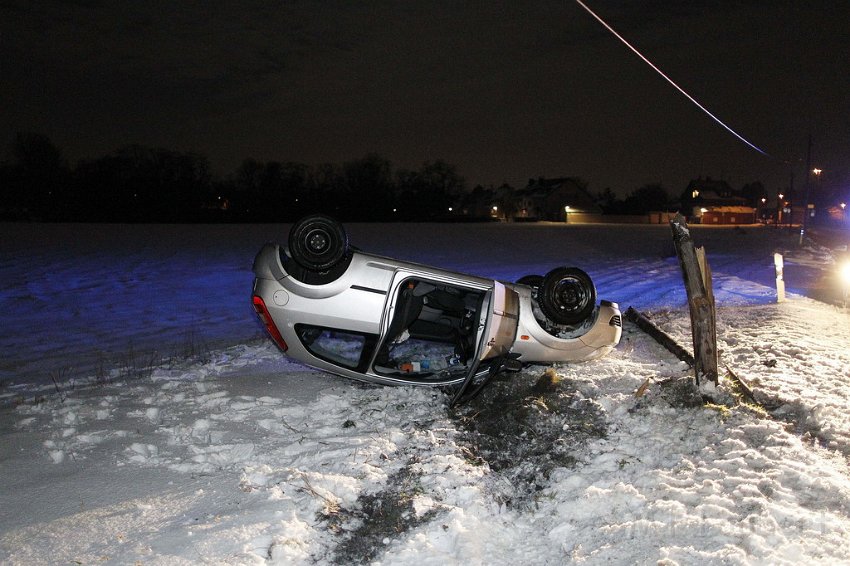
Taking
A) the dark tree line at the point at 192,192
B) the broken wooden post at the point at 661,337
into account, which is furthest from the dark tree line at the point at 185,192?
the broken wooden post at the point at 661,337

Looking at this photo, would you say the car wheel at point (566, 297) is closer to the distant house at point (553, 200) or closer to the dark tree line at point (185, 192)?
the dark tree line at point (185, 192)

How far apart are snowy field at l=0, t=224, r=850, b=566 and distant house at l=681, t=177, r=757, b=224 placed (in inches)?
3835

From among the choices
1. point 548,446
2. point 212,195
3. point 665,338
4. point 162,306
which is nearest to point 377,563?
point 548,446

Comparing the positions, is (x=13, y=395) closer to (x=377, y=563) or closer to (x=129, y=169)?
(x=377, y=563)

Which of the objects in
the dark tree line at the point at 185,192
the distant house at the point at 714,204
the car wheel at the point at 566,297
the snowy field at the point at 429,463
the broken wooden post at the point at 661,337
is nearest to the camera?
the snowy field at the point at 429,463

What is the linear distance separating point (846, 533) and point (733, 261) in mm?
20975

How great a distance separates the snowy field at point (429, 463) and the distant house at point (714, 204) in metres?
97.4

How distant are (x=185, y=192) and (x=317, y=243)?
231 feet

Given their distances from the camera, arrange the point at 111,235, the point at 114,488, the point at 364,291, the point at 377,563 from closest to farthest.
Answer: the point at 377,563, the point at 114,488, the point at 364,291, the point at 111,235

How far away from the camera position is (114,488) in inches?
166

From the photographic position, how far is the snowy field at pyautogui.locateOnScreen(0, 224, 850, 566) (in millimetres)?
3611

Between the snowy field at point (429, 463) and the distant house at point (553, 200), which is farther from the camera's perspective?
the distant house at point (553, 200)

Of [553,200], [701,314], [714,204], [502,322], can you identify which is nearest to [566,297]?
[502,322]

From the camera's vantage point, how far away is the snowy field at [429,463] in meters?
3.61
